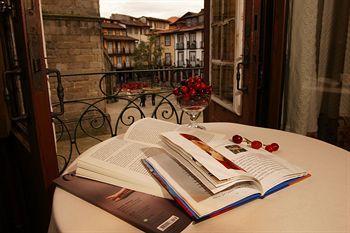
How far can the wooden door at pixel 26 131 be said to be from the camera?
1.07 metres

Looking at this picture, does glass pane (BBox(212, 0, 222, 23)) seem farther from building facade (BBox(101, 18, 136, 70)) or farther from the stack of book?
building facade (BBox(101, 18, 136, 70))

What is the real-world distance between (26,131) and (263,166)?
1.23m

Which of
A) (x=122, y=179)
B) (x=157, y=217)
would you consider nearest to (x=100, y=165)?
(x=122, y=179)

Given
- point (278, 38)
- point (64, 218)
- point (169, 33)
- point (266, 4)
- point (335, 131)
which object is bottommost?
point (335, 131)

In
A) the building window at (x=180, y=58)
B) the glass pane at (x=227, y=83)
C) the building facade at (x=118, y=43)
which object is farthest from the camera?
the building facade at (x=118, y=43)

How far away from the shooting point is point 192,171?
25.7 inches

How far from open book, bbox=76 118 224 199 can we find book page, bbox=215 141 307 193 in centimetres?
10

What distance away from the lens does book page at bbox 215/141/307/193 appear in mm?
678

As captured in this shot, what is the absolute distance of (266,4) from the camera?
1.81 metres

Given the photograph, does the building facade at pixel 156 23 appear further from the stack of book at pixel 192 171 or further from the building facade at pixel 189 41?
the stack of book at pixel 192 171

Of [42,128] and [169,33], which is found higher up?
[169,33]

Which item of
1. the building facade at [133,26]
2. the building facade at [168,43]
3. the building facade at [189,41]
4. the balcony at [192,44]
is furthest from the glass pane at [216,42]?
the building facade at [133,26]

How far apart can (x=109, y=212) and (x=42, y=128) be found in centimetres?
71

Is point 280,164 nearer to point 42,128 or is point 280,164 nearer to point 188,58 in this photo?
point 42,128
